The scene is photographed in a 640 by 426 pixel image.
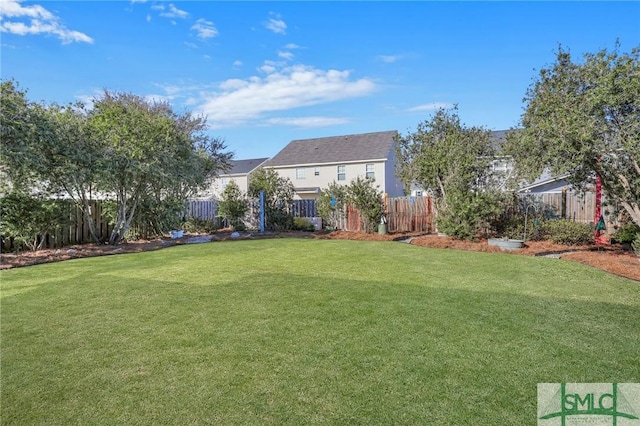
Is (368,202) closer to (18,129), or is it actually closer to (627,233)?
(627,233)

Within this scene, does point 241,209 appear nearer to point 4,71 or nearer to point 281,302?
point 4,71

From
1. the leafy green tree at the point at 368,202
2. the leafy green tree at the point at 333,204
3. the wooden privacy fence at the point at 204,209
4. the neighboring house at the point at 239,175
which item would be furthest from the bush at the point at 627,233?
the neighboring house at the point at 239,175

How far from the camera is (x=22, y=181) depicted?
30.7ft

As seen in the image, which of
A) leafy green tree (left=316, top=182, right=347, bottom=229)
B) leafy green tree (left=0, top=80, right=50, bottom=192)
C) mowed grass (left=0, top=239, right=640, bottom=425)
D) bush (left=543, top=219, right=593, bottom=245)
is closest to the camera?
mowed grass (left=0, top=239, right=640, bottom=425)

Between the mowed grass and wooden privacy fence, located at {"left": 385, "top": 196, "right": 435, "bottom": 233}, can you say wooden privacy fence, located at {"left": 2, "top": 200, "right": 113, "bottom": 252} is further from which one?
wooden privacy fence, located at {"left": 385, "top": 196, "right": 435, "bottom": 233}

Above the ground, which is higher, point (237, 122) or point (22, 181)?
point (237, 122)

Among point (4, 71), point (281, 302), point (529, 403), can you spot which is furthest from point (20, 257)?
point (529, 403)

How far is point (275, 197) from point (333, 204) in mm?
3022

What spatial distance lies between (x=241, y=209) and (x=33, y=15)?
35.0 ft

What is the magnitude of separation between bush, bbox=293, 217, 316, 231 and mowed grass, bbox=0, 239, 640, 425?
32.0 ft

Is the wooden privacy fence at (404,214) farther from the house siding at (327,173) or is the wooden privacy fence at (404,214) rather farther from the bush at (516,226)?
the house siding at (327,173)

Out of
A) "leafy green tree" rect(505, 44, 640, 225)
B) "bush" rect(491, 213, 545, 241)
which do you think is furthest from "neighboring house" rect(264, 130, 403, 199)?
"leafy green tree" rect(505, 44, 640, 225)

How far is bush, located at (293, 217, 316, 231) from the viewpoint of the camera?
16.1m

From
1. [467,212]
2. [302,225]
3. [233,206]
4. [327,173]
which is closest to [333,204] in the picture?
[302,225]
